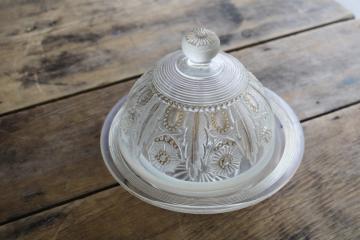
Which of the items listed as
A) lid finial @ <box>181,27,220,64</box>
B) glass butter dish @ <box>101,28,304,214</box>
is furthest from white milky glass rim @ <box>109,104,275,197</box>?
lid finial @ <box>181,27,220,64</box>

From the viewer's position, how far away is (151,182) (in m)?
0.54

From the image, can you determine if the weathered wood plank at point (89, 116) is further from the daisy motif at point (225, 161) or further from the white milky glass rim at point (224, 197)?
the daisy motif at point (225, 161)

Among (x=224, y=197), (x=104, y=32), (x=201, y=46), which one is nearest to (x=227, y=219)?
(x=224, y=197)

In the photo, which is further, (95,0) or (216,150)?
(95,0)

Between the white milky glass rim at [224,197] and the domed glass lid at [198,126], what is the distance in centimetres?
1

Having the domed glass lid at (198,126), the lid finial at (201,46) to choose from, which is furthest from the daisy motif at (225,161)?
the lid finial at (201,46)

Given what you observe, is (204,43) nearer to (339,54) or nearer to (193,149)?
(193,149)

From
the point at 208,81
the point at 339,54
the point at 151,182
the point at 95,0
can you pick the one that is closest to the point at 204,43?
the point at 208,81

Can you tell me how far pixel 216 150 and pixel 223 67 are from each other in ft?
0.32

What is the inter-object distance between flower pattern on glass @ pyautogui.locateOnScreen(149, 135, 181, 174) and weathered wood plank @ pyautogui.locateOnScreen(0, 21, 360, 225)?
2.4 inches

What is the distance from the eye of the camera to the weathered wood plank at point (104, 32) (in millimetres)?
698

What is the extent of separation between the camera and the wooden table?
20.5 inches

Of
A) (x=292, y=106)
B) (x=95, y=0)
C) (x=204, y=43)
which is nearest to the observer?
(x=204, y=43)

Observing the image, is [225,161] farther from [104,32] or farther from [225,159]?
[104,32]
